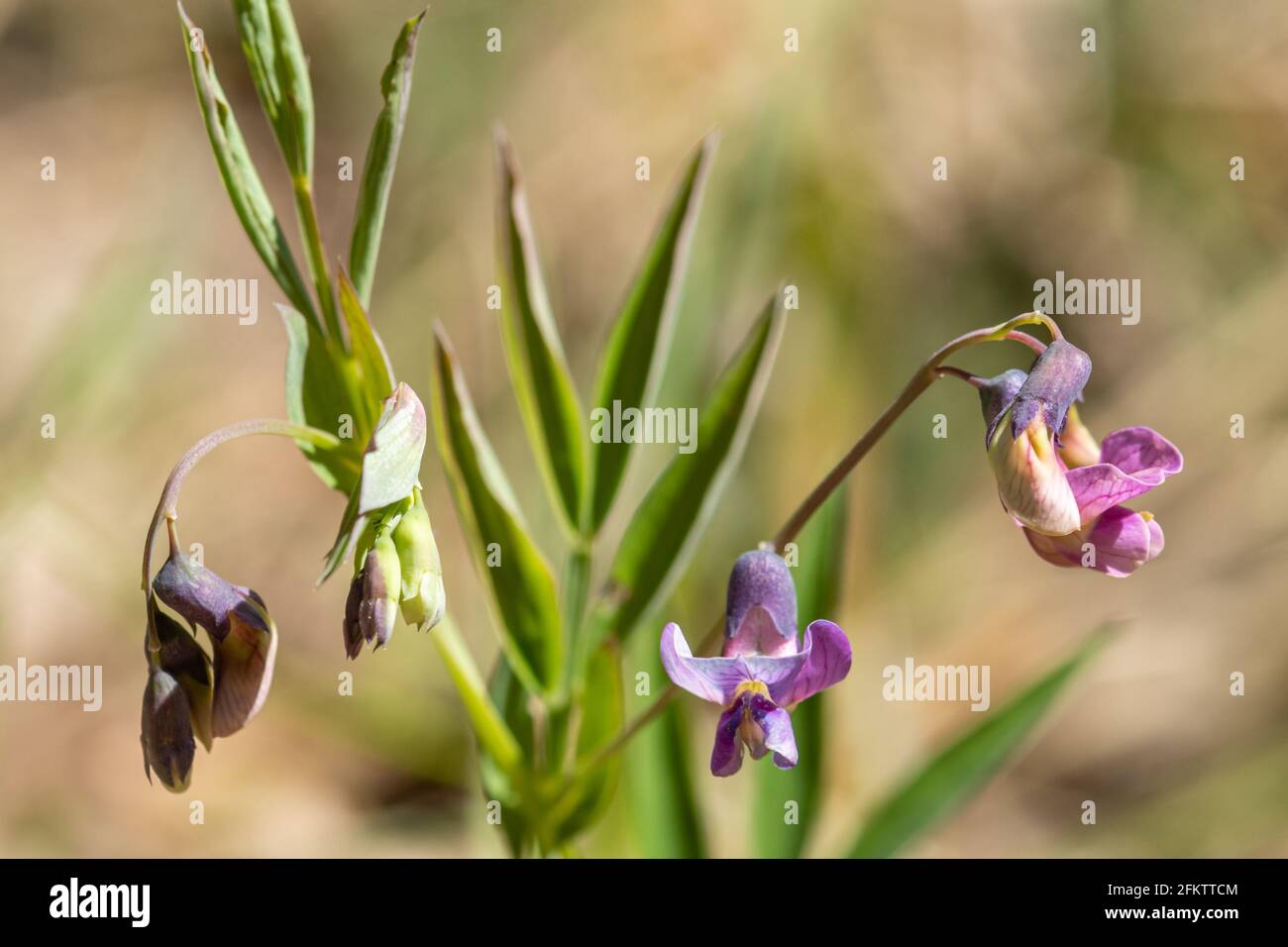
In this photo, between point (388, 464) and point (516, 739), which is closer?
point (388, 464)

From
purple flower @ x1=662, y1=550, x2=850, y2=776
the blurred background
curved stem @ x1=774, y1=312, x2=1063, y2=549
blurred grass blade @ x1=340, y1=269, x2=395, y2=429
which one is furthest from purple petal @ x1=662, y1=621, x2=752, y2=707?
the blurred background

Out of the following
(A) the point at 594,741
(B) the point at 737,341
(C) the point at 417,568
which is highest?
(B) the point at 737,341

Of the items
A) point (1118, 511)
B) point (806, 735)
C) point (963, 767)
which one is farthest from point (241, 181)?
point (963, 767)

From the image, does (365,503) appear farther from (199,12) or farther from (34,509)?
(199,12)

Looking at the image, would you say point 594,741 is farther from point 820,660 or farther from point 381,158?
point 381,158

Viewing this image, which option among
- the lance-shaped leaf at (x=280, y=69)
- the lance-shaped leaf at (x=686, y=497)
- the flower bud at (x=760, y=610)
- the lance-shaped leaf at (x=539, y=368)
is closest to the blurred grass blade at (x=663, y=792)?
the lance-shaped leaf at (x=686, y=497)

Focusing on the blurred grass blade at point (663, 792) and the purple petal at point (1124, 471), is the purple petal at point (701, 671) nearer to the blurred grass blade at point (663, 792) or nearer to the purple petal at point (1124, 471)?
the purple petal at point (1124, 471)

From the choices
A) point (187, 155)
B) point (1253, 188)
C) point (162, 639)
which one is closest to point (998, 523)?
point (1253, 188)
